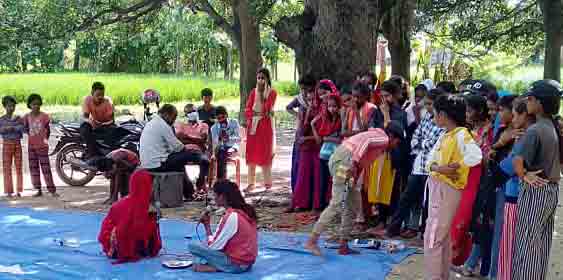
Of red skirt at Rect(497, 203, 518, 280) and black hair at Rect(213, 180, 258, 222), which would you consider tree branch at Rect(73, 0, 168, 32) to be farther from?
red skirt at Rect(497, 203, 518, 280)

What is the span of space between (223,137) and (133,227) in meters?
2.80

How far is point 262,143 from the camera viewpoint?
7.99 meters

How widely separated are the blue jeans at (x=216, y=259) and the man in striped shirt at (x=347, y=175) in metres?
0.67

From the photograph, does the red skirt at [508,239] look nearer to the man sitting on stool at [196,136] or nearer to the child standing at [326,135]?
the child standing at [326,135]

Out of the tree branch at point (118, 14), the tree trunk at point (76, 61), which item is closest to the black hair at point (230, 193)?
the tree branch at point (118, 14)

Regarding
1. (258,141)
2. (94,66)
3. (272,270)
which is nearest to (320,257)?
(272,270)

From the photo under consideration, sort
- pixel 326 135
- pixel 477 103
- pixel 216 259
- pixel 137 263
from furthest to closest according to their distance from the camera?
pixel 326 135 < pixel 137 263 < pixel 216 259 < pixel 477 103

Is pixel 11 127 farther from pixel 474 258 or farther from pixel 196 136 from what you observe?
pixel 474 258

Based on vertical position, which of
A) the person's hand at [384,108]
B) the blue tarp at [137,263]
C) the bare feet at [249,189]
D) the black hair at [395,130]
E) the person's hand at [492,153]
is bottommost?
the blue tarp at [137,263]

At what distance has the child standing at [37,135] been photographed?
7574 millimetres

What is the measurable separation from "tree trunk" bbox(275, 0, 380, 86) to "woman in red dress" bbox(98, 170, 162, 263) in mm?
2794

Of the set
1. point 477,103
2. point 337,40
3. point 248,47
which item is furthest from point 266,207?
point 248,47

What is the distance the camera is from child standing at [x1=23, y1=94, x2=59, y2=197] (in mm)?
7574

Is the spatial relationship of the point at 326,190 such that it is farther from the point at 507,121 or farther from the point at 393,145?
the point at 507,121
